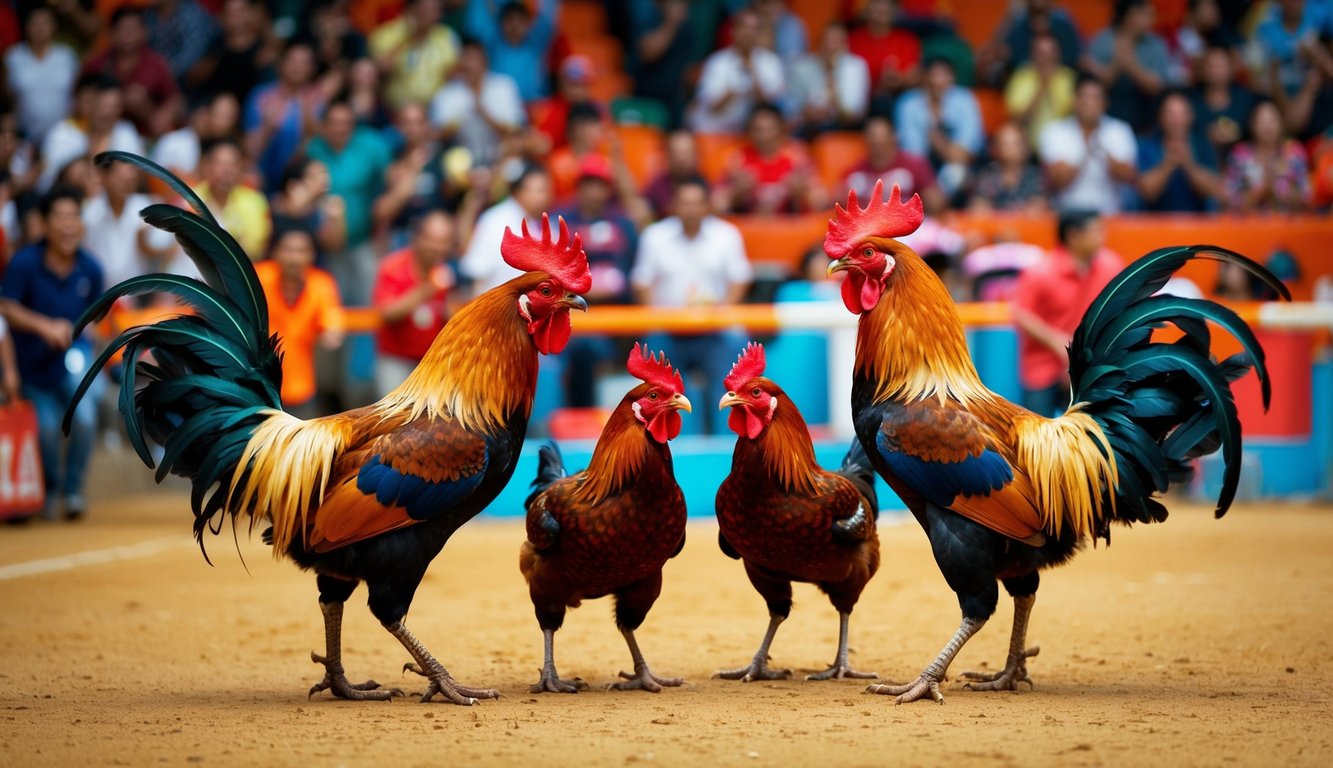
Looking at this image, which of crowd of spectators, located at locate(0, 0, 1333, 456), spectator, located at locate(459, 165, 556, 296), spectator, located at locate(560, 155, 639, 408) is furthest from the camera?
crowd of spectators, located at locate(0, 0, 1333, 456)

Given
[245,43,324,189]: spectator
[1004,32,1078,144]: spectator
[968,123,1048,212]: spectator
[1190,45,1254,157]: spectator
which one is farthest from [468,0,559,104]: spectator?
[1190,45,1254,157]: spectator

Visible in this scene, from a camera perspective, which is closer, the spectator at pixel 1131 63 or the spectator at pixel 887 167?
the spectator at pixel 887 167

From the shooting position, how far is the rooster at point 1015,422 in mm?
5484

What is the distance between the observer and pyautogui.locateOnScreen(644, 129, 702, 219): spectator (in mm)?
13156

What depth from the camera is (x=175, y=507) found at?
40.5 ft

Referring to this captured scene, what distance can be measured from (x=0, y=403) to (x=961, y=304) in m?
6.97

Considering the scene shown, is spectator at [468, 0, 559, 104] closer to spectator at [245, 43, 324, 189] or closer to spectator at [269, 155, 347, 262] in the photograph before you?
spectator at [245, 43, 324, 189]

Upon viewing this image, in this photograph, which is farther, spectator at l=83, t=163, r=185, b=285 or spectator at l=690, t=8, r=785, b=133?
spectator at l=690, t=8, r=785, b=133

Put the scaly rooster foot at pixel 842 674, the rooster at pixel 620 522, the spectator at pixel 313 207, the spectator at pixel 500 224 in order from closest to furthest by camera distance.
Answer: the rooster at pixel 620 522
the scaly rooster foot at pixel 842 674
the spectator at pixel 500 224
the spectator at pixel 313 207

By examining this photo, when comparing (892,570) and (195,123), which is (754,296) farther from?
(195,123)

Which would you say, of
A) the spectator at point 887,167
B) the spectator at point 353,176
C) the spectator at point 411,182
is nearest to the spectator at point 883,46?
the spectator at point 887,167

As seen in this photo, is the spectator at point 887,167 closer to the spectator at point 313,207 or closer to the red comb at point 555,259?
the spectator at point 313,207

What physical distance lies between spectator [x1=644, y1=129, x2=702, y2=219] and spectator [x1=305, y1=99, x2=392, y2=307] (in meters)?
2.40

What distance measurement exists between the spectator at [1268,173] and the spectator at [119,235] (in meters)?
9.07
